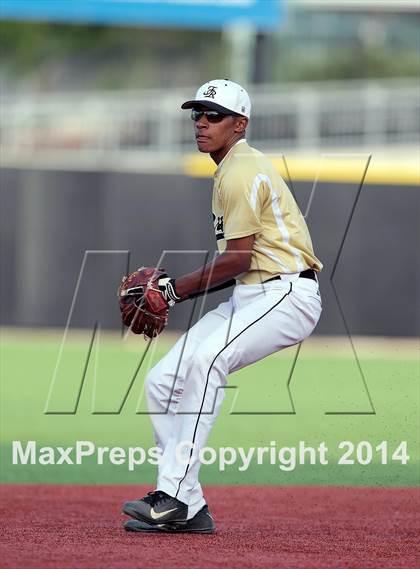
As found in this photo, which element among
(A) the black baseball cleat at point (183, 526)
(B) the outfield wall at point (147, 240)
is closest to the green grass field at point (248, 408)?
(B) the outfield wall at point (147, 240)

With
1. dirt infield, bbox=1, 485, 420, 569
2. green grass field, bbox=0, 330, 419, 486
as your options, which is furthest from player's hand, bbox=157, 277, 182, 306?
green grass field, bbox=0, 330, 419, 486

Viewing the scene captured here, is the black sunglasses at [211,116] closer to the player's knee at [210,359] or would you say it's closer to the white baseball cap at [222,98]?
the white baseball cap at [222,98]

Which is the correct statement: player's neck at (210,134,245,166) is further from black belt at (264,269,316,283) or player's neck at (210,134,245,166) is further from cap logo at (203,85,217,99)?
black belt at (264,269,316,283)

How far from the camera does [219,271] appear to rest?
5582mm

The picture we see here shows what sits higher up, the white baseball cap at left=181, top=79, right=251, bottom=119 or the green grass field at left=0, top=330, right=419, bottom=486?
the white baseball cap at left=181, top=79, right=251, bottom=119

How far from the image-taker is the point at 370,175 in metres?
15.7

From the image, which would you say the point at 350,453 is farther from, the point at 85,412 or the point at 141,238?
the point at 141,238

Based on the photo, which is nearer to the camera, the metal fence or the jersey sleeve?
the jersey sleeve

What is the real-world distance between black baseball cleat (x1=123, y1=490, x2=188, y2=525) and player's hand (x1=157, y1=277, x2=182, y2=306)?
888mm

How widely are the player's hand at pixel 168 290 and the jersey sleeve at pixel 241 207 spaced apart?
0.38 m

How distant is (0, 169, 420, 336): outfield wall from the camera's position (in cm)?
1537

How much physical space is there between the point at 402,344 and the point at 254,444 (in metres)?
6.38

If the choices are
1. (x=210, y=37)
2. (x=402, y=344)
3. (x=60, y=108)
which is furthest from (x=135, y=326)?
(x=210, y=37)

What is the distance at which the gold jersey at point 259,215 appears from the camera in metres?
5.56
